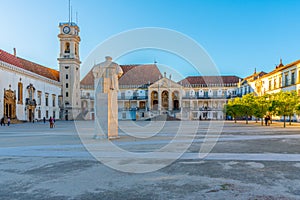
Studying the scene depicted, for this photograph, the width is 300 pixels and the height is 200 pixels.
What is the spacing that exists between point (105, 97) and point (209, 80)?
65031 mm

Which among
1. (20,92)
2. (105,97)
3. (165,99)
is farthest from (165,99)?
(105,97)

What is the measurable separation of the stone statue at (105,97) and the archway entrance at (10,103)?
32.5 m

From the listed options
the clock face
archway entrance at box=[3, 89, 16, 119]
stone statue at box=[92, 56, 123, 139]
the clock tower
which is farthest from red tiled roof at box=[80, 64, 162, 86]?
stone statue at box=[92, 56, 123, 139]

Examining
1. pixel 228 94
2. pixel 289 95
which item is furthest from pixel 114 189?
pixel 228 94

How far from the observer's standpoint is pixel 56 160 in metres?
7.28

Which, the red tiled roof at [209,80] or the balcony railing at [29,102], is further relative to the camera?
the red tiled roof at [209,80]

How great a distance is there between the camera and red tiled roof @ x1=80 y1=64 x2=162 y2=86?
74000mm

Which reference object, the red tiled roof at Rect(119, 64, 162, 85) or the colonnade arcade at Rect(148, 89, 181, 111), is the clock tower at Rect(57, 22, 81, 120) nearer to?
the red tiled roof at Rect(119, 64, 162, 85)

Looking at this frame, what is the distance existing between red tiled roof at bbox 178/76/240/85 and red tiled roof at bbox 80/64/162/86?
29.3 ft

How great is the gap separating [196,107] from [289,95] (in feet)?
138

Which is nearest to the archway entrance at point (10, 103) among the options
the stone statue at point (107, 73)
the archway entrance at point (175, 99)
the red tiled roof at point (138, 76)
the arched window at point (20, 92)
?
the arched window at point (20, 92)

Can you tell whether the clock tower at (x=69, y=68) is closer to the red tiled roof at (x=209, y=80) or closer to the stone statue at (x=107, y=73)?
the red tiled roof at (x=209, y=80)

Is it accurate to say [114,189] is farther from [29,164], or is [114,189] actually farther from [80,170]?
[29,164]

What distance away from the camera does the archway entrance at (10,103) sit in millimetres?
38594
